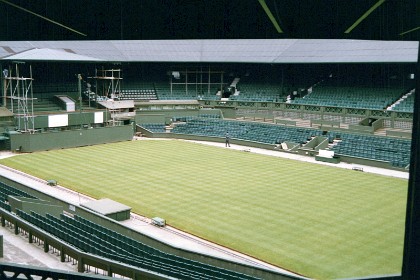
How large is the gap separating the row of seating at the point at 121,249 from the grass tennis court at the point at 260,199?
4139 millimetres

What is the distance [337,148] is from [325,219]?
61.7ft

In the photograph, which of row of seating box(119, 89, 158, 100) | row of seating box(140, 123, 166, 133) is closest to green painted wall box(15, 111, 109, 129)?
row of seating box(140, 123, 166, 133)

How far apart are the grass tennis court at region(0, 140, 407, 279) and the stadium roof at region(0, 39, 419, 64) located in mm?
16386

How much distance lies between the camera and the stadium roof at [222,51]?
4869 centimetres

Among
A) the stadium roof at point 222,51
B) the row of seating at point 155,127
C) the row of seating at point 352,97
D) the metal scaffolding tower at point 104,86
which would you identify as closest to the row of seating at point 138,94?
the metal scaffolding tower at point 104,86

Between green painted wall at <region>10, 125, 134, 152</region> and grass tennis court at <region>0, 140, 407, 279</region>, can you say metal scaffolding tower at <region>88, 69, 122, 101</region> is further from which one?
grass tennis court at <region>0, 140, 407, 279</region>

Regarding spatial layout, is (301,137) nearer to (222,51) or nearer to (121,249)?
(222,51)

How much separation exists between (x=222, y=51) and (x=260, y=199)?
37883 mm

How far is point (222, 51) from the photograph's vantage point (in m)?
61.0

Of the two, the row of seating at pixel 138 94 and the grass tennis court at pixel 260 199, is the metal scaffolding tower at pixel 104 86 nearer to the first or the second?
the row of seating at pixel 138 94
